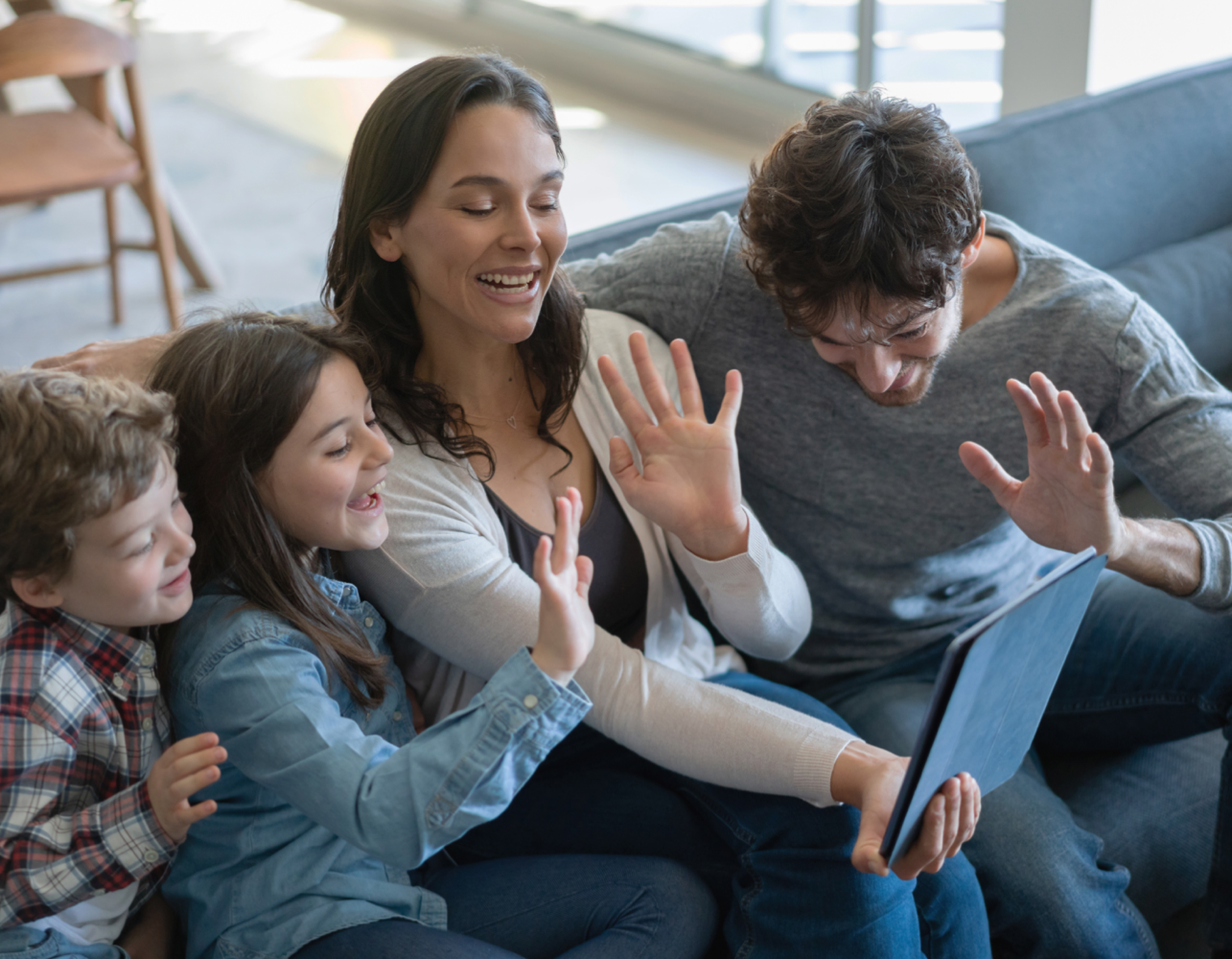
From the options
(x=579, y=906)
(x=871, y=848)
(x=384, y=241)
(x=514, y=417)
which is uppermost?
(x=384, y=241)

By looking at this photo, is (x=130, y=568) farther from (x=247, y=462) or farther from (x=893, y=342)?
(x=893, y=342)

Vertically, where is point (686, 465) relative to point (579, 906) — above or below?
above

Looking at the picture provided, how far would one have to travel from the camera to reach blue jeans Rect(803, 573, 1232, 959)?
133 cm

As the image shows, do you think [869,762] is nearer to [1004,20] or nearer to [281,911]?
[281,911]

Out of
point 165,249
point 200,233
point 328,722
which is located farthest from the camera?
point 200,233

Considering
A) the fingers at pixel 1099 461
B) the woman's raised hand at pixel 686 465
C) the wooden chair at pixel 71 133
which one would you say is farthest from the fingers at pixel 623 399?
the wooden chair at pixel 71 133

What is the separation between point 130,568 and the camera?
3.31 ft

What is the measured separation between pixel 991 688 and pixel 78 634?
0.79 meters

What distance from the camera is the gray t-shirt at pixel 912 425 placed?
1.40m

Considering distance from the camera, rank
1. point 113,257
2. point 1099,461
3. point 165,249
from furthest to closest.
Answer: point 113,257, point 165,249, point 1099,461

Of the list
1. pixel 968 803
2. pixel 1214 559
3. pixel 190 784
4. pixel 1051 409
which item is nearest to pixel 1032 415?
pixel 1051 409

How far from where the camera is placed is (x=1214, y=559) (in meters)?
1.31

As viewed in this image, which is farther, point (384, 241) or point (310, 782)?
point (384, 241)

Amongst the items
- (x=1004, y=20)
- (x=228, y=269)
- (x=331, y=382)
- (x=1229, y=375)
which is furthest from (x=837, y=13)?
(x=331, y=382)
